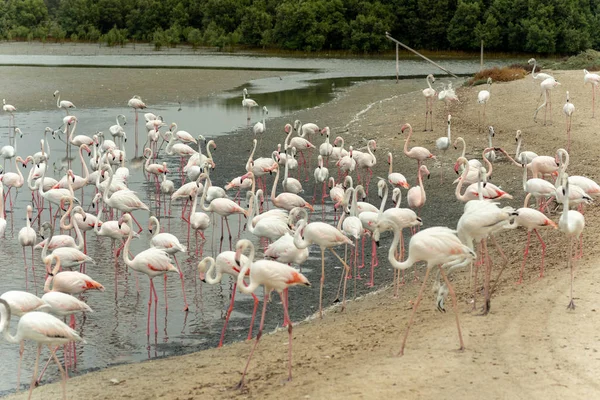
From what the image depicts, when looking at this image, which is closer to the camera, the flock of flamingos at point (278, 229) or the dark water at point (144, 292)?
the flock of flamingos at point (278, 229)

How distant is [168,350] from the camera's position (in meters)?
8.42

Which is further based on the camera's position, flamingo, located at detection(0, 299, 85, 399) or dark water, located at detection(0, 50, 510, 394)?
dark water, located at detection(0, 50, 510, 394)

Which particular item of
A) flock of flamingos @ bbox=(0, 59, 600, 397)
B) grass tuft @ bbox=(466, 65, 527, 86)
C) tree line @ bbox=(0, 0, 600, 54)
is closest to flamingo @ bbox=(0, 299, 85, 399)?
flock of flamingos @ bbox=(0, 59, 600, 397)

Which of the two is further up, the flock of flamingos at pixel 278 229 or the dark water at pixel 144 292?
the flock of flamingos at pixel 278 229

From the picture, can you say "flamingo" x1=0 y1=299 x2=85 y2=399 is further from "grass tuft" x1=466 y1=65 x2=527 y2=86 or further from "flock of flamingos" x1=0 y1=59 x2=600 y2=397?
"grass tuft" x1=466 y1=65 x2=527 y2=86

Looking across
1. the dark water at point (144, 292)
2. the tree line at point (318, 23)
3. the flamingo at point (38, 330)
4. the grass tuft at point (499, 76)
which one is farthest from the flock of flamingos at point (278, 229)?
the tree line at point (318, 23)

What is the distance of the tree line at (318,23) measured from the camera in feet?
176

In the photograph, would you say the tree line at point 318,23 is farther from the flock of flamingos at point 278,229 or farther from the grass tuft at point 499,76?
the flock of flamingos at point 278,229

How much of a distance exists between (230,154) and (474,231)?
11775 mm

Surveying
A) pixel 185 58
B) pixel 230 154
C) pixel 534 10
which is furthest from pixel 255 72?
pixel 230 154

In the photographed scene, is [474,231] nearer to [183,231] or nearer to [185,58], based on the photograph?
[183,231]

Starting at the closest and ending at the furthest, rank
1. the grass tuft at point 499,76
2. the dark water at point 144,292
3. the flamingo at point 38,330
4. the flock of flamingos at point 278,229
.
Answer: the flamingo at point 38,330, the flock of flamingos at point 278,229, the dark water at point 144,292, the grass tuft at point 499,76

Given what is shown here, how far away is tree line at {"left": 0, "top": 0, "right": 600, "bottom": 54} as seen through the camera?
5372 centimetres

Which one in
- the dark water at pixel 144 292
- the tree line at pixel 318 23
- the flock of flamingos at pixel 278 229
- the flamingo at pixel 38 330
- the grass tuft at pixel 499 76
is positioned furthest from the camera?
the tree line at pixel 318 23
